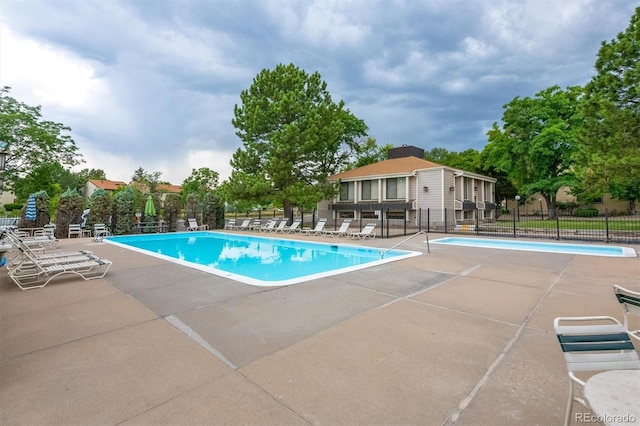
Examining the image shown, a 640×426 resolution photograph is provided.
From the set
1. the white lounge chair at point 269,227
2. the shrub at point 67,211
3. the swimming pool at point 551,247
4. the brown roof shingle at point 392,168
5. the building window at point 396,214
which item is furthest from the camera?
the building window at point 396,214

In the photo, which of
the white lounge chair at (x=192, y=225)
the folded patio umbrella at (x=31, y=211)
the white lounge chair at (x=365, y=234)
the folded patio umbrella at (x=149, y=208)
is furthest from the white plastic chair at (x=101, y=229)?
the white lounge chair at (x=365, y=234)

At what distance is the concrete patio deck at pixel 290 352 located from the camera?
84.2 inches

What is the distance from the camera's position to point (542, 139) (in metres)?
24.5

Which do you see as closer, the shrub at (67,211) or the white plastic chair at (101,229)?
the white plastic chair at (101,229)

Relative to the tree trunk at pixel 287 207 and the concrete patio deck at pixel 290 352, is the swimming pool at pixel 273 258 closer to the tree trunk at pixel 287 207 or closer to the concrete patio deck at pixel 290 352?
the concrete patio deck at pixel 290 352

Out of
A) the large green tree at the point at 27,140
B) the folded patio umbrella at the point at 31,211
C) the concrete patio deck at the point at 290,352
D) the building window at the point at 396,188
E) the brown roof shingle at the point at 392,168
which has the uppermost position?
the large green tree at the point at 27,140

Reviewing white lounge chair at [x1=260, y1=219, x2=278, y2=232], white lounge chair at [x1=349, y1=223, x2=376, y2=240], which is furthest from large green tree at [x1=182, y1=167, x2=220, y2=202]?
white lounge chair at [x1=349, y1=223, x2=376, y2=240]

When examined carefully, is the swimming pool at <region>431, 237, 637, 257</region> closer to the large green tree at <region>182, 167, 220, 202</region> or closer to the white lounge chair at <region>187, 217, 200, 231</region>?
the white lounge chair at <region>187, 217, 200, 231</region>

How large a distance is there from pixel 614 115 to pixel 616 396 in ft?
66.5

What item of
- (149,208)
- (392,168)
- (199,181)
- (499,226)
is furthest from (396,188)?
(199,181)

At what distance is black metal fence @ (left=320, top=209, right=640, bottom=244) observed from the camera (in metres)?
14.5

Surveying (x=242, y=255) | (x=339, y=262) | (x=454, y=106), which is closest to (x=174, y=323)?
(x=339, y=262)

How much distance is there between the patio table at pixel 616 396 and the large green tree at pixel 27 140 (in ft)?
104

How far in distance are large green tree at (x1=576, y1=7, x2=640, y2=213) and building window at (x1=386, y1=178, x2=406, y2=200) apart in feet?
35.5
